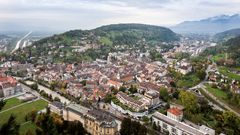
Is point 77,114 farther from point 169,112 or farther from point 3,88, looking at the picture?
point 3,88

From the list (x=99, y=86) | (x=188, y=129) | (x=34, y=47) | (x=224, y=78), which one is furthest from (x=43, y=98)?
(x=34, y=47)

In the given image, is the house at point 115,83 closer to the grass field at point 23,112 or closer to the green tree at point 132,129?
the grass field at point 23,112

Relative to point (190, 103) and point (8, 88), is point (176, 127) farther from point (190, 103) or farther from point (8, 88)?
point (8, 88)

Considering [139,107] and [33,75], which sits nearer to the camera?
[139,107]

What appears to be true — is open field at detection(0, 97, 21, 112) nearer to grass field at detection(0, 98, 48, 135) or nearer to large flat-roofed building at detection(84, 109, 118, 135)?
grass field at detection(0, 98, 48, 135)

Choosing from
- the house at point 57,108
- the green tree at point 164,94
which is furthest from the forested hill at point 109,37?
the house at point 57,108

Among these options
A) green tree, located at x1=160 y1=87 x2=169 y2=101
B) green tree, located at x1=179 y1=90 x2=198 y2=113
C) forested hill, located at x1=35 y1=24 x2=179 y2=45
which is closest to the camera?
green tree, located at x1=179 y1=90 x2=198 y2=113

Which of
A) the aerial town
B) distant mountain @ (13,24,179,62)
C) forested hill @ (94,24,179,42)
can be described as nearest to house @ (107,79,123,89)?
the aerial town
